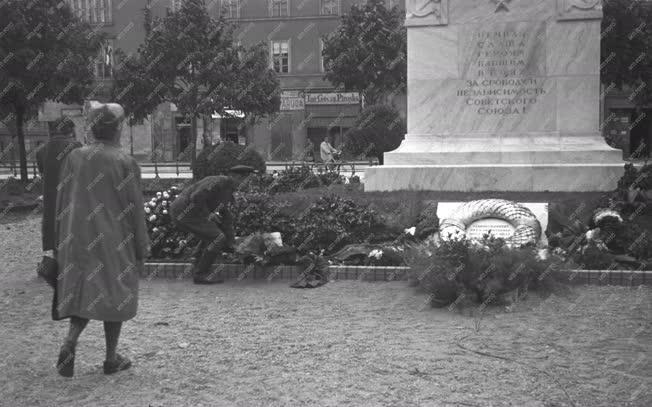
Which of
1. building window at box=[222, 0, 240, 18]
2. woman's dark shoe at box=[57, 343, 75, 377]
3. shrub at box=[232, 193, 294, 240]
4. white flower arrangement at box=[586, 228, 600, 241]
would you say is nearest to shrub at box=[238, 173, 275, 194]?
shrub at box=[232, 193, 294, 240]

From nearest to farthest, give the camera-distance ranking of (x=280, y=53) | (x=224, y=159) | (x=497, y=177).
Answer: (x=497, y=177), (x=224, y=159), (x=280, y=53)

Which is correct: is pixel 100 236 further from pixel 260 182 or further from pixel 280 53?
pixel 280 53

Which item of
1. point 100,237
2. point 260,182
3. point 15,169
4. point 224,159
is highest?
point 100,237

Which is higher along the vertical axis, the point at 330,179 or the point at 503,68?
the point at 503,68

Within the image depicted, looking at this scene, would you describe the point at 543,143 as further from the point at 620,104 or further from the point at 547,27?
the point at 620,104

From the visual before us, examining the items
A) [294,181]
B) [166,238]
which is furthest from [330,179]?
[166,238]

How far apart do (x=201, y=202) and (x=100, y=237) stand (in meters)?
3.63

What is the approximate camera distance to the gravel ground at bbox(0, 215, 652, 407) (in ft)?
16.2

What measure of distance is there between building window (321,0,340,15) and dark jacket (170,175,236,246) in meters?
40.8

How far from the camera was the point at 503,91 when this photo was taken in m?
12.9

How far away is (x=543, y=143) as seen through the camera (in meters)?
12.7

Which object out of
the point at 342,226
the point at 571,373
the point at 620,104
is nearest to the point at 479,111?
the point at 342,226

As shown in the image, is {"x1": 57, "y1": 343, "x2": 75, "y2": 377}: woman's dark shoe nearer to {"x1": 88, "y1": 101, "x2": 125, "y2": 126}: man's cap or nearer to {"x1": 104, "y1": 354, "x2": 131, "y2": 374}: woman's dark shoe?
{"x1": 104, "y1": 354, "x2": 131, "y2": 374}: woman's dark shoe

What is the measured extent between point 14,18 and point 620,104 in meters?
32.2
